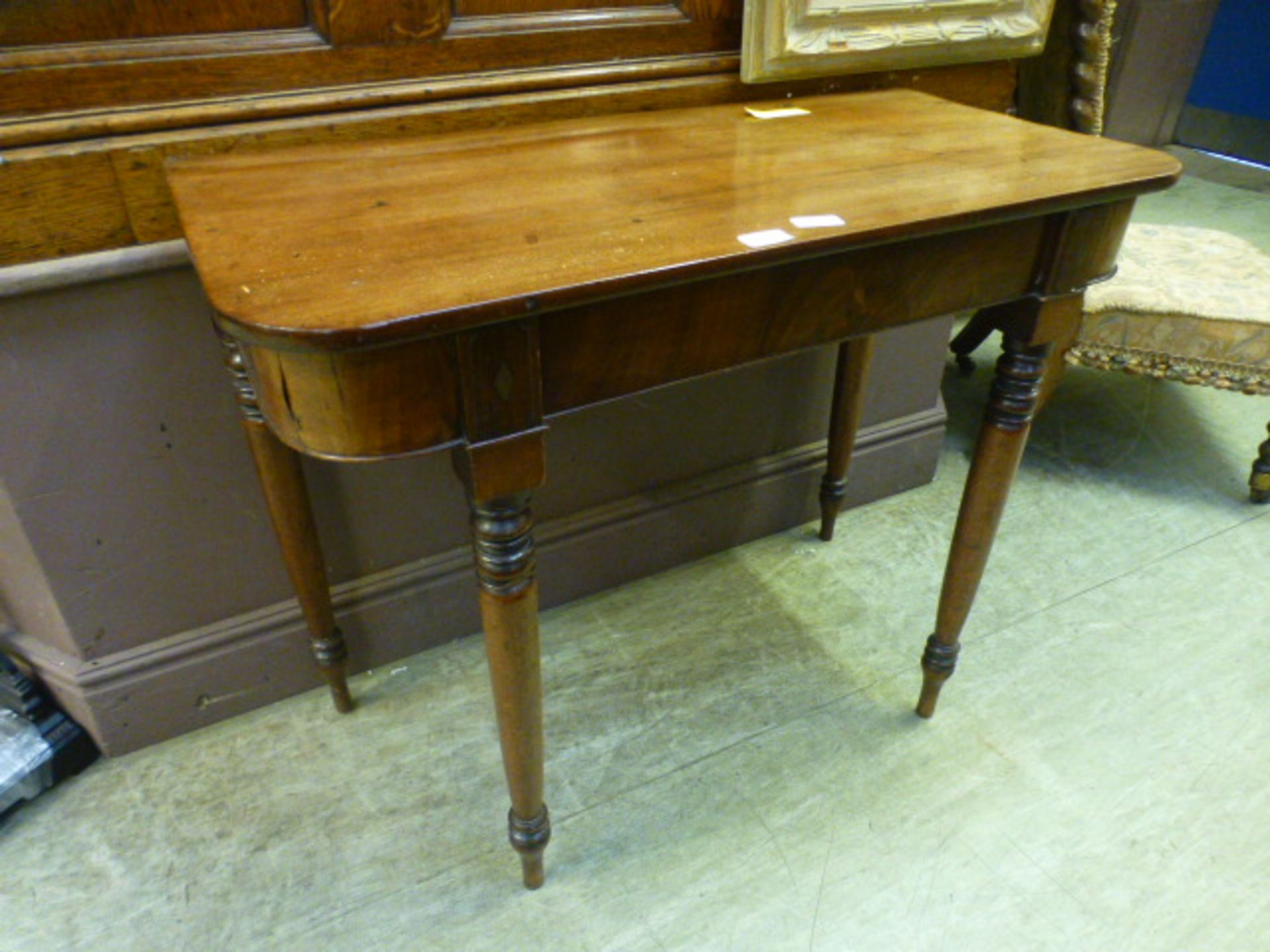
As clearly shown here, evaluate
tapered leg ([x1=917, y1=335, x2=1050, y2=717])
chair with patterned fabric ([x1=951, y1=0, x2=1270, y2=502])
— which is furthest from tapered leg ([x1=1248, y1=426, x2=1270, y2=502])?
tapered leg ([x1=917, y1=335, x2=1050, y2=717])

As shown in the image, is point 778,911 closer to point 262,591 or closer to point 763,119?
point 262,591

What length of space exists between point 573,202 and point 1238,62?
460 cm

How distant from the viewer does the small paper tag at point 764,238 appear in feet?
2.66

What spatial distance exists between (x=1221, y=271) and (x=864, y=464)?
0.91m

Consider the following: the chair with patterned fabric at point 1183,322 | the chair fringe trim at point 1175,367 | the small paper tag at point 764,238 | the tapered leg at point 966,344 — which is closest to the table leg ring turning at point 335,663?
the small paper tag at point 764,238

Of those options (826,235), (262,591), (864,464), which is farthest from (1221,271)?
(262,591)

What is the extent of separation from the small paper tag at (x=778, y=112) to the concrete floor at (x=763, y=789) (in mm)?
866

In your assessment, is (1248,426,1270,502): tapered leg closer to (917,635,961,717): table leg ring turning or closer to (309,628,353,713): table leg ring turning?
(917,635,961,717): table leg ring turning

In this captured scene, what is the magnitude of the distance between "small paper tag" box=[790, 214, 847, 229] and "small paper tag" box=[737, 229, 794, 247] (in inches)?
1.0

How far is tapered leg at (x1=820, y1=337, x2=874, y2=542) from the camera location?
1.61 meters

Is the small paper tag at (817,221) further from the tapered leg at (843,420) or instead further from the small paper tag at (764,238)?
the tapered leg at (843,420)

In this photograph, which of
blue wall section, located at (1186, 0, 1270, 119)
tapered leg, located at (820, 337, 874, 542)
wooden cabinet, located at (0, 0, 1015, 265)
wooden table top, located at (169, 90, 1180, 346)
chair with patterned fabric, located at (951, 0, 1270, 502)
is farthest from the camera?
blue wall section, located at (1186, 0, 1270, 119)

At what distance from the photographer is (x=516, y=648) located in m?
0.95

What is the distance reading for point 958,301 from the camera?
101cm
